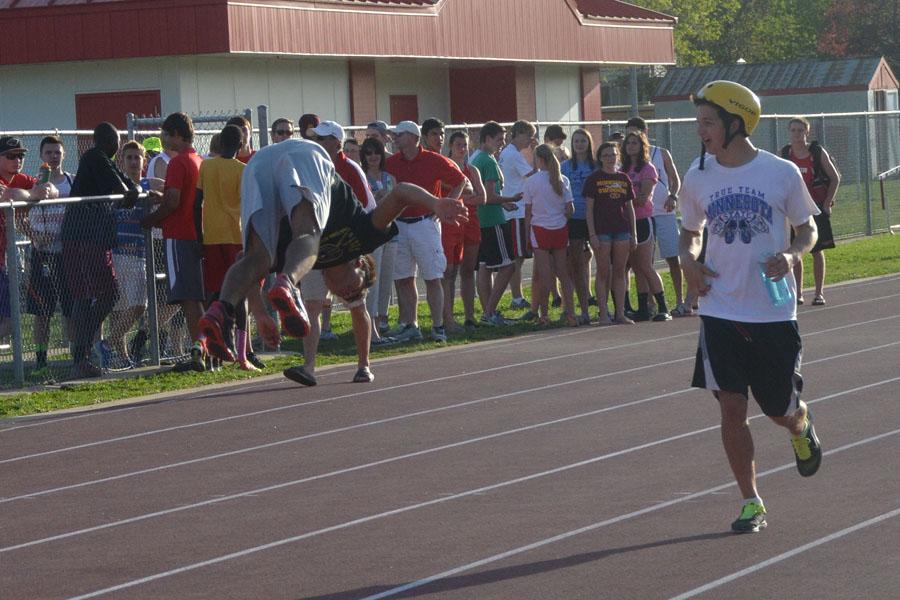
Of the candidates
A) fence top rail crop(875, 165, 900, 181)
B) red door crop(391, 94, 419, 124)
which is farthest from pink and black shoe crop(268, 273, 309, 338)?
red door crop(391, 94, 419, 124)

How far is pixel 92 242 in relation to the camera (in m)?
13.7

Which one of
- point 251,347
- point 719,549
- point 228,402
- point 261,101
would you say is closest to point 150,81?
point 261,101

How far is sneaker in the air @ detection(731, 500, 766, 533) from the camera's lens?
7238 mm

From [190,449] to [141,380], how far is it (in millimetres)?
3548

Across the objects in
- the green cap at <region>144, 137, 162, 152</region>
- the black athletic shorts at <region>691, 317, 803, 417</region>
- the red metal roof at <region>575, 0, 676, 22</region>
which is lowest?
the black athletic shorts at <region>691, 317, 803, 417</region>

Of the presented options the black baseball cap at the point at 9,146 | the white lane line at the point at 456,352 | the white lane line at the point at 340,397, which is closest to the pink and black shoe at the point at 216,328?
the white lane line at the point at 340,397

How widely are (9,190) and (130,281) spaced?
135 centimetres

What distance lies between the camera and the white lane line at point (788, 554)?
6316 mm

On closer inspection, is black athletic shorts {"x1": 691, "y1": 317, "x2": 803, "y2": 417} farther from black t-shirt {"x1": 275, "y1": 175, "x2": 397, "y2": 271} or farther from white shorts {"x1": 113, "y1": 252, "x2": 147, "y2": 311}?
white shorts {"x1": 113, "y1": 252, "x2": 147, "y2": 311}

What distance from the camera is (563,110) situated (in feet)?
115

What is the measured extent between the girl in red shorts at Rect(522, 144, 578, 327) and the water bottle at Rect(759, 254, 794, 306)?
8.95 metres

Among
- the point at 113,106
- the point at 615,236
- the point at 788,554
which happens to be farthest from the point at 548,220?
the point at 113,106

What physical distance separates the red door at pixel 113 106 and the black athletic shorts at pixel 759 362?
62.6 ft

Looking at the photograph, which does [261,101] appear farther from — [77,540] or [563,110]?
[77,540]
